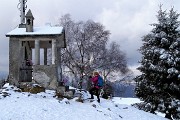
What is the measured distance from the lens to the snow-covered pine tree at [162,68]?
752 inches

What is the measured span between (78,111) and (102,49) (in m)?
17.5

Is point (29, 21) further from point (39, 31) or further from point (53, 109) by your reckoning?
point (53, 109)

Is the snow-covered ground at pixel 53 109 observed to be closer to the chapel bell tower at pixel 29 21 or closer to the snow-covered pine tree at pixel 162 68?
the snow-covered pine tree at pixel 162 68

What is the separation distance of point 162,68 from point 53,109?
7477 mm

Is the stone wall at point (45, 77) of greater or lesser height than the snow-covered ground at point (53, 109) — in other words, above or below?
above

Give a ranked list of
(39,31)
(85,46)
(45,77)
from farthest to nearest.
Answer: (85,46)
(39,31)
(45,77)

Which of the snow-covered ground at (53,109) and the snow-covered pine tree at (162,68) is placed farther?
the snow-covered pine tree at (162,68)

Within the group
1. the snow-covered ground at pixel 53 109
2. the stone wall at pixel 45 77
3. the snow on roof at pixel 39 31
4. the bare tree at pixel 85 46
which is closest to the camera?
the snow-covered ground at pixel 53 109

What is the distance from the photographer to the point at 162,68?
1933 centimetres

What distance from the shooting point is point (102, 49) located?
3231cm

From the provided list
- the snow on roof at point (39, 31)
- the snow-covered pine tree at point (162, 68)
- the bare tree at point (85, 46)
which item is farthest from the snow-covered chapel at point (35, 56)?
the bare tree at point (85, 46)

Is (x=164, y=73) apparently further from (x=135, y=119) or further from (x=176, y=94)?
(x=135, y=119)

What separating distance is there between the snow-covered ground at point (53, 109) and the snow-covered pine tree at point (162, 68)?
2.12m

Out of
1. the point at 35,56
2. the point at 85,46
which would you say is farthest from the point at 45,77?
the point at 85,46
